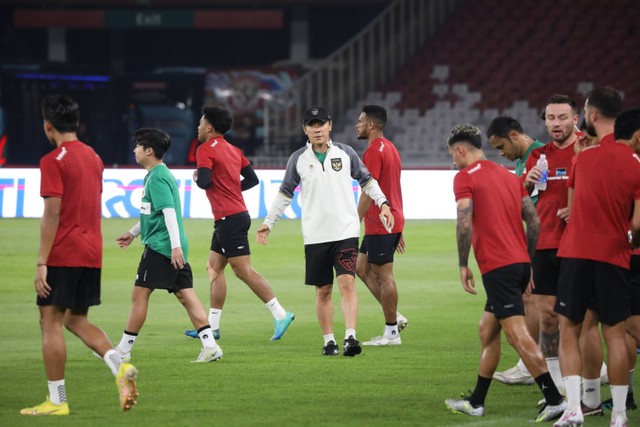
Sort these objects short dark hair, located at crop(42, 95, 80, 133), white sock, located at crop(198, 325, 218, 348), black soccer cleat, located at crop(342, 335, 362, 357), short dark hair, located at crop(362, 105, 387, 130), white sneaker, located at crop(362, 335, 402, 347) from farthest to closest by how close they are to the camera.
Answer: short dark hair, located at crop(362, 105, 387, 130), white sneaker, located at crop(362, 335, 402, 347), black soccer cleat, located at crop(342, 335, 362, 357), white sock, located at crop(198, 325, 218, 348), short dark hair, located at crop(42, 95, 80, 133)

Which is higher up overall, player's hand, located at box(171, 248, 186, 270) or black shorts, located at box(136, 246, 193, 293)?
player's hand, located at box(171, 248, 186, 270)

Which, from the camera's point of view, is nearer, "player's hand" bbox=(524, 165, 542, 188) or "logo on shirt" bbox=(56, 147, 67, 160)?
"logo on shirt" bbox=(56, 147, 67, 160)

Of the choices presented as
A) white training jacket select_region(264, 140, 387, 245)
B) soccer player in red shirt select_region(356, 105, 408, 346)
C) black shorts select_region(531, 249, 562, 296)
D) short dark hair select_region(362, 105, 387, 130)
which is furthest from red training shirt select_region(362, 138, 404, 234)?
black shorts select_region(531, 249, 562, 296)

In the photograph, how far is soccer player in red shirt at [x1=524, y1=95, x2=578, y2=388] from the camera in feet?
31.7

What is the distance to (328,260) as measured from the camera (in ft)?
38.1

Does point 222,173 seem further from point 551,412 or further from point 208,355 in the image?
point 551,412

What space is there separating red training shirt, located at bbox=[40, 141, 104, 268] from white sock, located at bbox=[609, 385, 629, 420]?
142 inches

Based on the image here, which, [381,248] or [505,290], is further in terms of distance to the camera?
[381,248]

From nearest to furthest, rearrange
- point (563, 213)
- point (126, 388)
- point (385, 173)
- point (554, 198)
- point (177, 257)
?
point (126, 388) < point (563, 213) < point (554, 198) < point (177, 257) < point (385, 173)

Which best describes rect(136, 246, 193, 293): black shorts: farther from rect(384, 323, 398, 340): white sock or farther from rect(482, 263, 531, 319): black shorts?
rect(482, 263, 531, 319): black shorts

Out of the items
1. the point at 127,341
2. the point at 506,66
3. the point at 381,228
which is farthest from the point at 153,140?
the point at 506,66

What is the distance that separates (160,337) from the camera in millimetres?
12875

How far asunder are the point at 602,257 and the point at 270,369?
11.9ft

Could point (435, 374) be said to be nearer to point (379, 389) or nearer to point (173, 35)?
point (379, 389)
